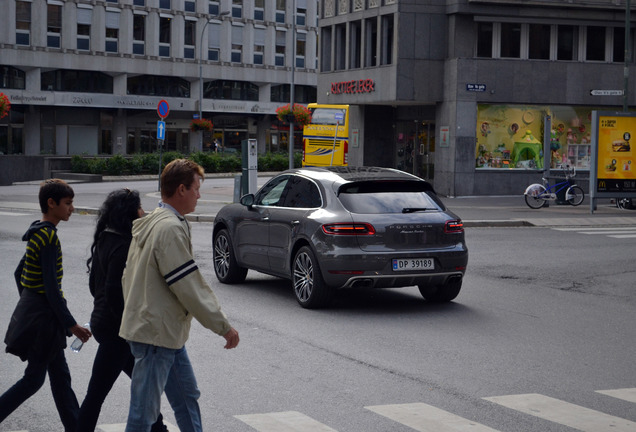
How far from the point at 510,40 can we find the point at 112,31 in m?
38.8

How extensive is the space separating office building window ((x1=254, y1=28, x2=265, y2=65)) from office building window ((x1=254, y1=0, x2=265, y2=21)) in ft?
2.97

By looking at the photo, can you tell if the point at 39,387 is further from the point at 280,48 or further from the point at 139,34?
the point at 280,48

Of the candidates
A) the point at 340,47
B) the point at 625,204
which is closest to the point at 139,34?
the point at 340,47

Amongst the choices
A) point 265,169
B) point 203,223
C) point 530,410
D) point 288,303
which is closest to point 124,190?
point 530,410

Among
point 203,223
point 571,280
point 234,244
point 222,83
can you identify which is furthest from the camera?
point 222,83

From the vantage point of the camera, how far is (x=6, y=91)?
62375 mm

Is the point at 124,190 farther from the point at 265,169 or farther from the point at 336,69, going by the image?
the point at 265,169

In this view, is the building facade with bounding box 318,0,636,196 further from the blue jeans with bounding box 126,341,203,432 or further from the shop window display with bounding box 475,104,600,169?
the blue jeans with bounding box 126,341,203,432

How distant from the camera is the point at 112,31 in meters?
67.8

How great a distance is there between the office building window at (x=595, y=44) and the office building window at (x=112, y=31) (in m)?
39.6

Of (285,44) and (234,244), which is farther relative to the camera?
(285,44)

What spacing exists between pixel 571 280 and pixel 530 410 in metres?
7.77

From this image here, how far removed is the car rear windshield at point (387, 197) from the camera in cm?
1129

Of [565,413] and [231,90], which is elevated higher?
[231,90]
